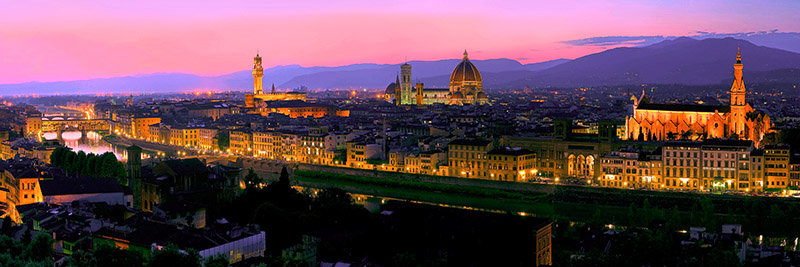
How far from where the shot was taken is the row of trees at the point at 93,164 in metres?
33.4

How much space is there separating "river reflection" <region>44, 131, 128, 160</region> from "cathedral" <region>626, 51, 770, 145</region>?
95.3 ft

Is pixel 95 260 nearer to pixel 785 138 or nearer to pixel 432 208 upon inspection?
pixel 432 208

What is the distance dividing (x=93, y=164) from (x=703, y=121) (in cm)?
2843

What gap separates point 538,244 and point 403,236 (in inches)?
139

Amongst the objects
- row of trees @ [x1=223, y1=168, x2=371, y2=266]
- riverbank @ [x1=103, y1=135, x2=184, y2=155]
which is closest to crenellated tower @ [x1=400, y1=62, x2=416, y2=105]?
riverbank @ [x1=103, y1=135, x2=184, y2=155]

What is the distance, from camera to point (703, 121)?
1695 inches

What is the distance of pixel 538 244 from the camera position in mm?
20938

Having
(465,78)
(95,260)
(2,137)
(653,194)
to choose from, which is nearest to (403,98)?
(465,78)

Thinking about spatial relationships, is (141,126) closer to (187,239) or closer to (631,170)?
(631,170)

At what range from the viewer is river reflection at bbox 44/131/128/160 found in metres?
56.1

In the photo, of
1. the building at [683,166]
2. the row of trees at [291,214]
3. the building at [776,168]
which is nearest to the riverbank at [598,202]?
the building at [683,166]

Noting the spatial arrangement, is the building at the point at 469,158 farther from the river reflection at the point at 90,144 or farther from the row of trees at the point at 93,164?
the river reflection at the point at 90,144

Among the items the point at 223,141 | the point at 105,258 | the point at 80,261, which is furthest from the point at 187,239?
the point at 223,141

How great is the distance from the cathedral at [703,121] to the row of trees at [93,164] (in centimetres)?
2431
